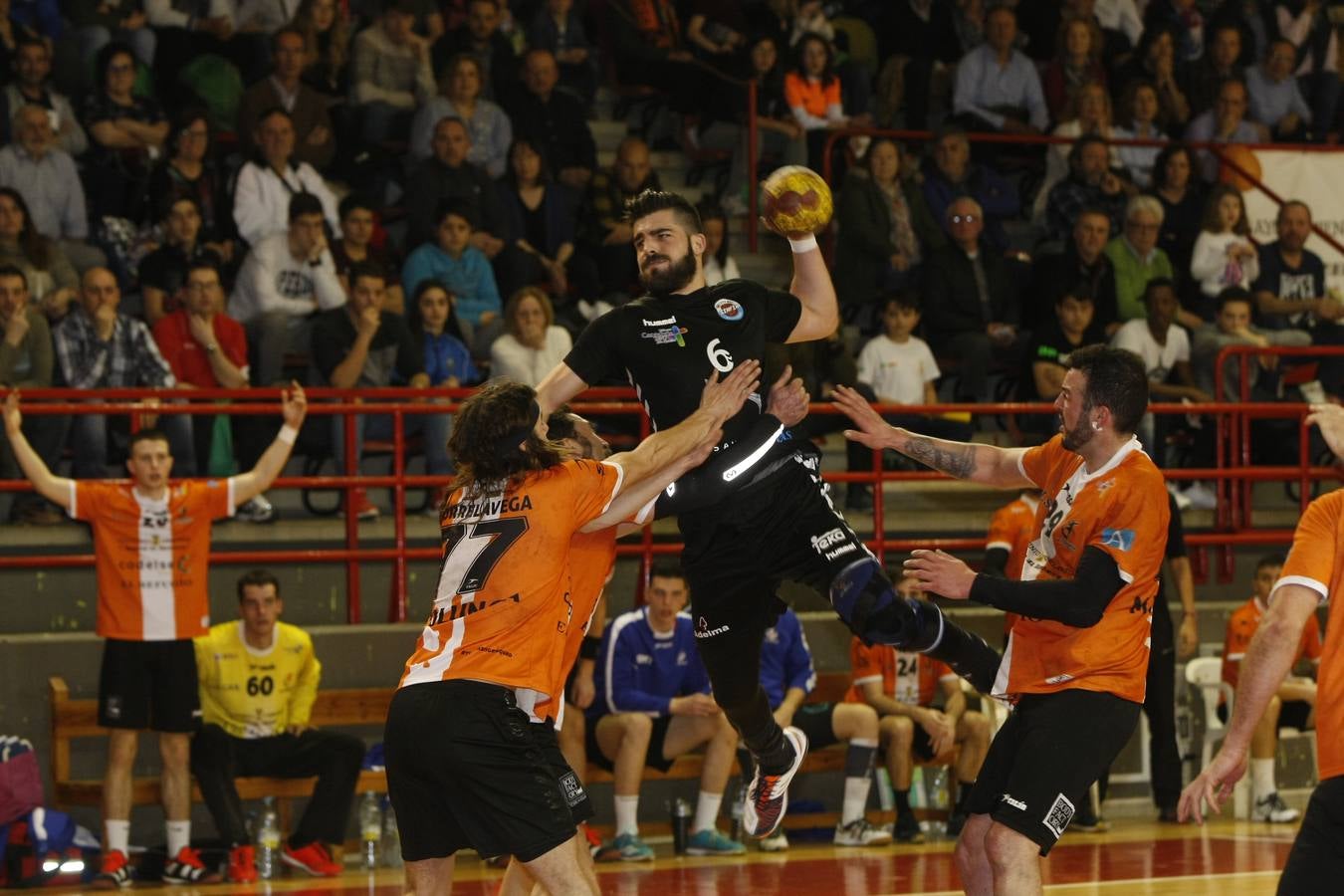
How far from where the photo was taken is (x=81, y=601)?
37.7 ft

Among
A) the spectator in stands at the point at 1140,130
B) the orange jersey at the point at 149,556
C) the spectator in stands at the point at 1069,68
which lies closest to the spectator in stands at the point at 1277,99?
the spectator in stands at the point at 1140,130

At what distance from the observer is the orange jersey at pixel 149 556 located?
10406 millimetres

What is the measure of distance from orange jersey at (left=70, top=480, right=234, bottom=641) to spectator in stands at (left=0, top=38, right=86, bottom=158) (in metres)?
3.53

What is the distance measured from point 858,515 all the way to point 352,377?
383cm

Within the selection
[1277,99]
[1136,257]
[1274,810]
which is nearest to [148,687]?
[1274,810]

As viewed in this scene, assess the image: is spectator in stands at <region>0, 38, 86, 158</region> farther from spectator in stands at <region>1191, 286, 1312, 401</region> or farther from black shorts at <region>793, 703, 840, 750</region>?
spectator in stands at <region>1191, 286, 1312, 401</region>

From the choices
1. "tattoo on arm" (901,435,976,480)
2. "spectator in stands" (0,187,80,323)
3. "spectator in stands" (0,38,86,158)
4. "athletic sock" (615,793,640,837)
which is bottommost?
"athletic sock" (615,793,640,837)

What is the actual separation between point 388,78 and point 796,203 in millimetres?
7926

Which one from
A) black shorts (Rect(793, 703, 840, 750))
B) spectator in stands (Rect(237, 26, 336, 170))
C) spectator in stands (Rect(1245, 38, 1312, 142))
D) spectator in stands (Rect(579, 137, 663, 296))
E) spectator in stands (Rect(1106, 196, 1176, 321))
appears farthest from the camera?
spectator in stands (Rect(1245, 38, 1312, 142))

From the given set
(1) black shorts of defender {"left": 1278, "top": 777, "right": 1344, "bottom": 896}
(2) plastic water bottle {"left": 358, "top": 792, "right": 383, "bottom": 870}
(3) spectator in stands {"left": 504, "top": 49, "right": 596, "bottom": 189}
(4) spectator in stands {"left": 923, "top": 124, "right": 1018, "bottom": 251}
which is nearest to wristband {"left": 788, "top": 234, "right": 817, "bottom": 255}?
(1) black shorts of defender {"left": 1278, "top": 777, "right": 1344, "bottom": 896}

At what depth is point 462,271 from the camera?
13180 millimetres

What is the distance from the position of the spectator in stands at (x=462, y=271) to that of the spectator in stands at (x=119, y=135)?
1.96 metres

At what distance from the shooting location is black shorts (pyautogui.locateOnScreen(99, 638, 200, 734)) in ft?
33.8

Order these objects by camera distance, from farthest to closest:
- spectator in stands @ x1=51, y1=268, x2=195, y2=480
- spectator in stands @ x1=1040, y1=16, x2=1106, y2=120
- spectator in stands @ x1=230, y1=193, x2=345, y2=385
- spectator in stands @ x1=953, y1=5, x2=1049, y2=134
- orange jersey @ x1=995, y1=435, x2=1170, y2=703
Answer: spectator in stands @ x1=1040, y1=16, x2=1106, y2=120 → spectator in stands @ x1=953, y1=5, x2=1049, y2=134 → spectator in stands @ x1=230, y1=193, x2=345, y2=385 → spectator in stands @ x1=51, y1=268, x2=195, y2=480 → orange jersey @ x1=995, y1=435, x2=1170, y2=703
